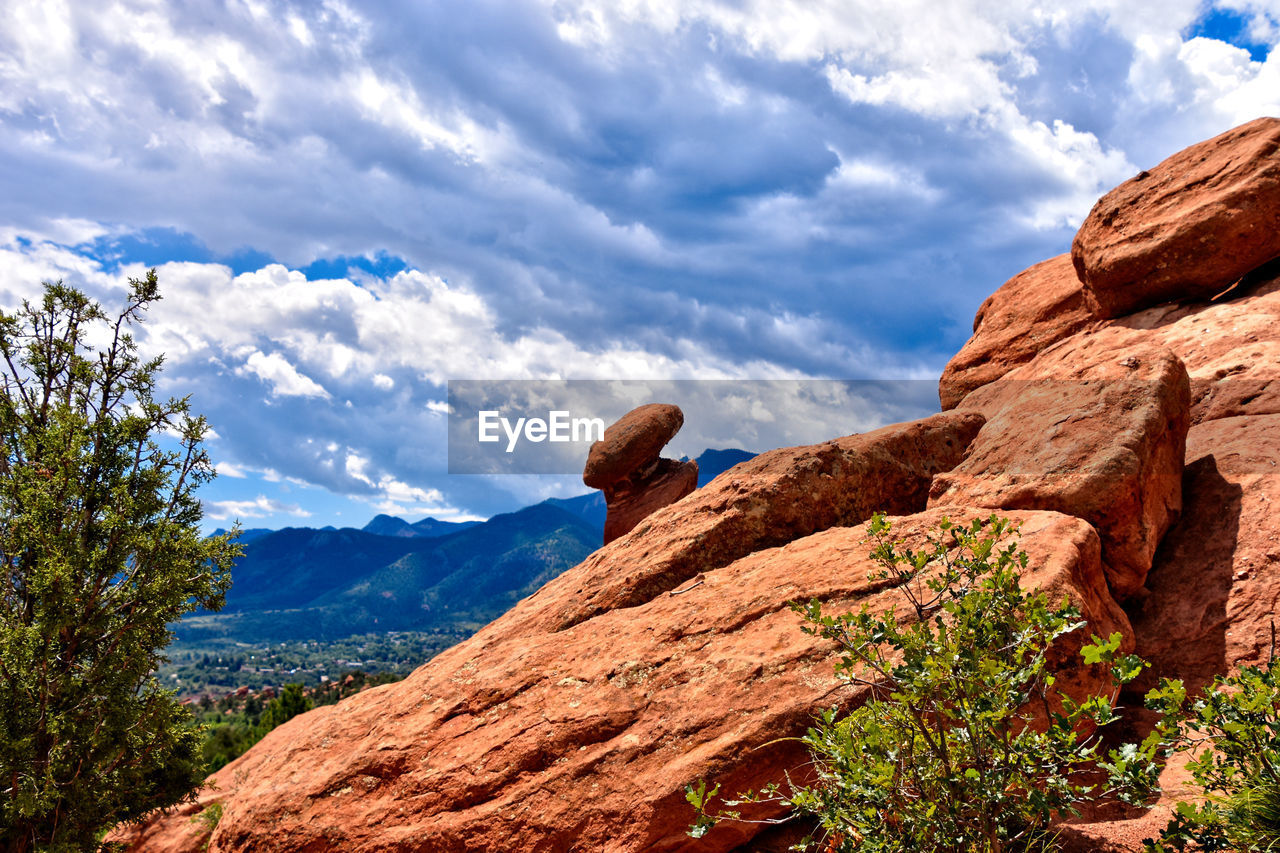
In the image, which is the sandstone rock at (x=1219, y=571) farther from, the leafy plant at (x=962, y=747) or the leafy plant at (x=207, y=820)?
the leafy plant at (x=207, y=820)

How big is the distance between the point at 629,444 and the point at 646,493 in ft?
10.1

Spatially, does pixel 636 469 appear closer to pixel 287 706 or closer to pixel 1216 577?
pixel 1216 577

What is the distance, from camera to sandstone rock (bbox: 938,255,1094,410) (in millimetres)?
22797

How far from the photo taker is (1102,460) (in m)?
10.2

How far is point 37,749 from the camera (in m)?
19.5

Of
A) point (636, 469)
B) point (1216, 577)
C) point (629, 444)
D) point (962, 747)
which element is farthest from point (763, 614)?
point (636, 469)

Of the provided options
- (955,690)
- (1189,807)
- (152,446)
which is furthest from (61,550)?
(1189,807)

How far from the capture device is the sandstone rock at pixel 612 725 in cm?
810

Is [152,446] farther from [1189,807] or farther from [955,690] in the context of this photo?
[1189,807]

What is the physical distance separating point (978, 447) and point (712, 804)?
8.56 metres

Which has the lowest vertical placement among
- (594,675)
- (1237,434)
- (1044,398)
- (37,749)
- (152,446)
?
(37,749)

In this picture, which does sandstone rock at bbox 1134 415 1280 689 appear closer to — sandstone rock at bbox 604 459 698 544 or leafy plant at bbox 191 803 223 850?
leafy plant at bbox 191 803 223 850

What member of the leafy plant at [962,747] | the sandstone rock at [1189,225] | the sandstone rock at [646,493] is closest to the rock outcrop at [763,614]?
the sandstone rock at [1189,225]

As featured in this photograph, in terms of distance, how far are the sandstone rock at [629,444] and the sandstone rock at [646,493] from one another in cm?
87
